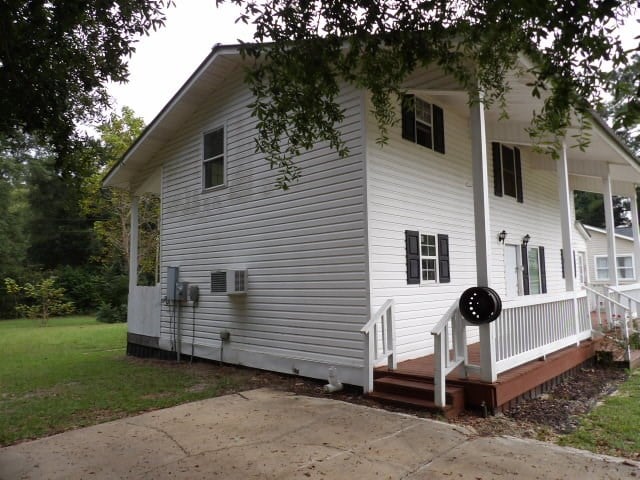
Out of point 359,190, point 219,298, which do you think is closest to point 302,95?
point 359,190

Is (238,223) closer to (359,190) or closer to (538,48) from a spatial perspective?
(359,190)

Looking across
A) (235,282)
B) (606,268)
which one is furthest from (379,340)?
(606,268)

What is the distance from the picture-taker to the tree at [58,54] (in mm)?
4461

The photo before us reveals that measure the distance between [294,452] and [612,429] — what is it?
3562mm

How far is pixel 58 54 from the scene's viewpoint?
205 inches

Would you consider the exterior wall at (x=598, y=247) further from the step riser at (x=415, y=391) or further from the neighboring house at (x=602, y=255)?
the step riser at (x=415, y=391)

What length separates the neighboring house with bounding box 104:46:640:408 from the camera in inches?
263

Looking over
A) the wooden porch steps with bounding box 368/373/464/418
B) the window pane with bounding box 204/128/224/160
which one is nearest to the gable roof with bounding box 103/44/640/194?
the window pane with bounding box 204/128/224/160

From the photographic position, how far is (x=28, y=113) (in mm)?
5012

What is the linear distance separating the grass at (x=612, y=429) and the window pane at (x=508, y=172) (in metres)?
4.96

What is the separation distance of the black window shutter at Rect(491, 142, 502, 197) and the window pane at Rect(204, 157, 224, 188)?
5676mm

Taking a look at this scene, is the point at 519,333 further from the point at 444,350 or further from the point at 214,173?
the point at 214,173

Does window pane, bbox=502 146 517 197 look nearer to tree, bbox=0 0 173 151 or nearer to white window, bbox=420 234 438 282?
white window, bbox=420 234 438 282

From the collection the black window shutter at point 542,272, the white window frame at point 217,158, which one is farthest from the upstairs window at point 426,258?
the black window shutter at point 542,272
